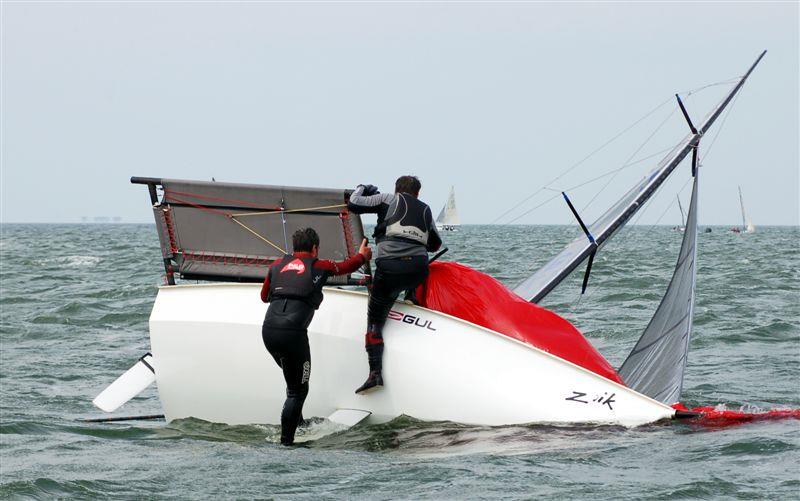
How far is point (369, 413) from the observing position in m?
6.68

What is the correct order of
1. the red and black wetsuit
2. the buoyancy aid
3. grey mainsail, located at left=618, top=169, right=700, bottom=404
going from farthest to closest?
grey mainsail, located at left=618, top=169, right=700, bottom=404
the buoyancy aid
the red and black wetsuit

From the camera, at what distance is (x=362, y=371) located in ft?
22.0

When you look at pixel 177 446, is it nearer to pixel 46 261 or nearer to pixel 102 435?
pixel 102 435

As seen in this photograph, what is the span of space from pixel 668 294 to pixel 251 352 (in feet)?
12.9

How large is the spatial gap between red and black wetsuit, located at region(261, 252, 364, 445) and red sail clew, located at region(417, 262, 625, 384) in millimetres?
740

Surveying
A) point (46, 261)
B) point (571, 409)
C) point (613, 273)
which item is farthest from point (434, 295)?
point (46, 261)

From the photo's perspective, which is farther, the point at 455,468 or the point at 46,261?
the point at 46,261

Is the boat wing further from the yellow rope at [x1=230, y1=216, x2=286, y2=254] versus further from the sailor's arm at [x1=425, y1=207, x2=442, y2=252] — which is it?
the sailor's arm at [x1=425, y1=207, x2=442, y2=252]

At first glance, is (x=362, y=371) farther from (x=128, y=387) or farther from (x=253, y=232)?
(x=128, y=387)

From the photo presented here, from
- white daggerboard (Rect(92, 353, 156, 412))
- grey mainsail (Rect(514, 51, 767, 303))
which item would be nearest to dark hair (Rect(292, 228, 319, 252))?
white daggerboard (Rect(92, 353, 156, 412))

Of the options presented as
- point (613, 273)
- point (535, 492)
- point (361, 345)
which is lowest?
point (613, 273)

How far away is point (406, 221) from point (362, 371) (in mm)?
1099

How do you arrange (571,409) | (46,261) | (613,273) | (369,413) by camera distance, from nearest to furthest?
(571,409) → (369,413) → (613,273) → (46,261)

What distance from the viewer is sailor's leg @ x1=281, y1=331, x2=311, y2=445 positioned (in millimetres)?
6234
